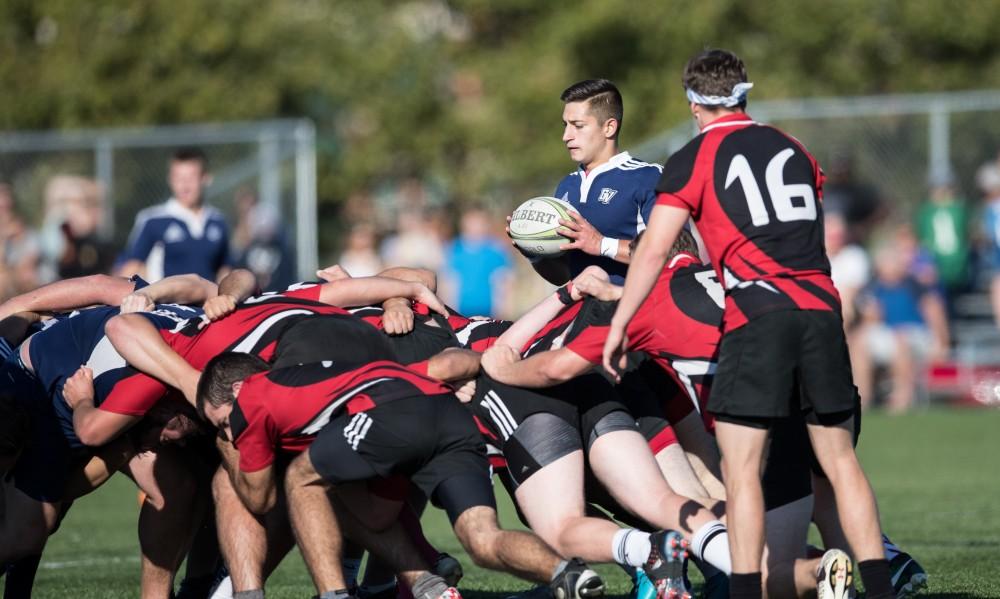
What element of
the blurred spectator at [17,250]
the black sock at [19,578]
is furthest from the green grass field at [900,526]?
the blurred spectator at [17,250]

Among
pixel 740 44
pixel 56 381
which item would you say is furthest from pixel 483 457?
pixel 740 44

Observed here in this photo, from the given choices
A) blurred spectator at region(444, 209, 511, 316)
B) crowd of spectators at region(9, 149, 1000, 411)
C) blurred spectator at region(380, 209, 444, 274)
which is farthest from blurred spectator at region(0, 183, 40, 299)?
blurred spectator at region(444, 209, 511, 316)

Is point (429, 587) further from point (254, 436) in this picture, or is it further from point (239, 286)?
point (239, 286)

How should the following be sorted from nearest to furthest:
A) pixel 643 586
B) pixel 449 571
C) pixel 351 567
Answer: pixel 643 586 → pixel 449 571 → pixel 351 567

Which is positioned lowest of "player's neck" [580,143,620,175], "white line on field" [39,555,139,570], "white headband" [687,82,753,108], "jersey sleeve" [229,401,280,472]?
"white line on field" [39,555,139,570]

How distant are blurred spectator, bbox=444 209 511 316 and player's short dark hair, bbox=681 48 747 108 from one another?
443 inches

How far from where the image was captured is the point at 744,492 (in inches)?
223

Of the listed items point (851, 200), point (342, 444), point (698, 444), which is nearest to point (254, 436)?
point (342, 444)

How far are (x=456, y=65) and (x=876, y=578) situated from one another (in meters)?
21.2

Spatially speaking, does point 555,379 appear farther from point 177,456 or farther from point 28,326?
point 28,326

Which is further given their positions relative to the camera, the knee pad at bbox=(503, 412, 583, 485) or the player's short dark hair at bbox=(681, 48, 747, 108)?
the knee pad at bbox=(503, 412, 583, 485)

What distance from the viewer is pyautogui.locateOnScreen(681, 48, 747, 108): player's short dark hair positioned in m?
5.98

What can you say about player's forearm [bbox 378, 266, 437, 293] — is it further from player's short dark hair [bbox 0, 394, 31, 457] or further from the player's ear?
player's short dark hair [bbox 0, 394, 31, 457]

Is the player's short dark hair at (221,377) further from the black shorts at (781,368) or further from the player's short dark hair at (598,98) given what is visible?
the player's short dark hair at (598,98)
